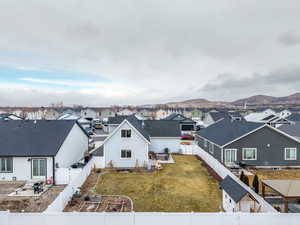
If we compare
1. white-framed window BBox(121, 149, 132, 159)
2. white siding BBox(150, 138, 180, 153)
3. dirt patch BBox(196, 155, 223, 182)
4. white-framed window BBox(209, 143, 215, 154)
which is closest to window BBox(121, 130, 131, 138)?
white-framed window BBox(121, 149, 132, 159)

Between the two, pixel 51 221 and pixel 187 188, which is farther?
pixel 187 188

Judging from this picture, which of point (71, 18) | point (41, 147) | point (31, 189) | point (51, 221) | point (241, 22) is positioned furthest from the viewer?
point (241, 22)

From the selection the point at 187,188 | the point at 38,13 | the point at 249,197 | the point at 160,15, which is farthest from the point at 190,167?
the point at 38,13

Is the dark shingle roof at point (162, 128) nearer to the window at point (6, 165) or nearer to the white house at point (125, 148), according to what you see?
the white house at point (125, 148)

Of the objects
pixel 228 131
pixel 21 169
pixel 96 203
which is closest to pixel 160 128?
pixel 228 131

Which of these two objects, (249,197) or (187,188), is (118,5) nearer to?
(187,188)

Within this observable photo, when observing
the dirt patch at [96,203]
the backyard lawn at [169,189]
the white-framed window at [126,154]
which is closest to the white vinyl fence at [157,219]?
the dirt patch at [96,203]

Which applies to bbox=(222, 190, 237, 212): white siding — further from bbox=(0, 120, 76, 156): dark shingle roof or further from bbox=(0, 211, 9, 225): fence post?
bbox=(0, 120, 76, 156): dark shingle roof
